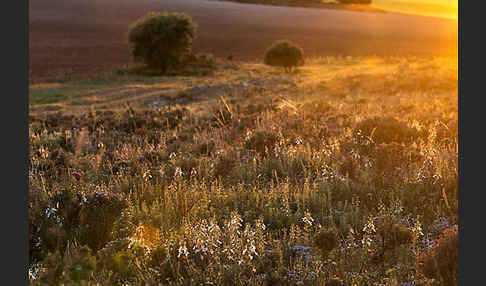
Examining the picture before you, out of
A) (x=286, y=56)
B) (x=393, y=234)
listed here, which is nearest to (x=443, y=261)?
(x=393, y=234)

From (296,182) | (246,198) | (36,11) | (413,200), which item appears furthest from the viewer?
(36,11)

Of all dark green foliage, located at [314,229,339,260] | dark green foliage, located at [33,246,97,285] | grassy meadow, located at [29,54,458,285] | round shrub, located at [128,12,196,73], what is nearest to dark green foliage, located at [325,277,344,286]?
grassy meadow, located at [29,54,458,285]

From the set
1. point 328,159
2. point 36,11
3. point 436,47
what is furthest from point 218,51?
point 328,159

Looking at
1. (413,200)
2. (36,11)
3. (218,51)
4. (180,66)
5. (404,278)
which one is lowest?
(404,278)

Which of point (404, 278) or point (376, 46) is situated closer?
point (404, 278)

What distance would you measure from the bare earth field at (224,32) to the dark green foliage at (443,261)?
43.4m

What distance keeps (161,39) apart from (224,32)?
46.4m

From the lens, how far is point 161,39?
149ft

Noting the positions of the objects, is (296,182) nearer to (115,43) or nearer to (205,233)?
(205,233)

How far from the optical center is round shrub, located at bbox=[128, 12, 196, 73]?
1793 inches

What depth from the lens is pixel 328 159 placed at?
21.3 feet

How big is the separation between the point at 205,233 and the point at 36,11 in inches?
4276

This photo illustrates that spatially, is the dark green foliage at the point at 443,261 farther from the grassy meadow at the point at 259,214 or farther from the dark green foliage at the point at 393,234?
the dark green foliage at the point at 393,234

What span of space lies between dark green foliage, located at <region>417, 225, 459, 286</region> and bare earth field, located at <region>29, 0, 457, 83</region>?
142 feet
